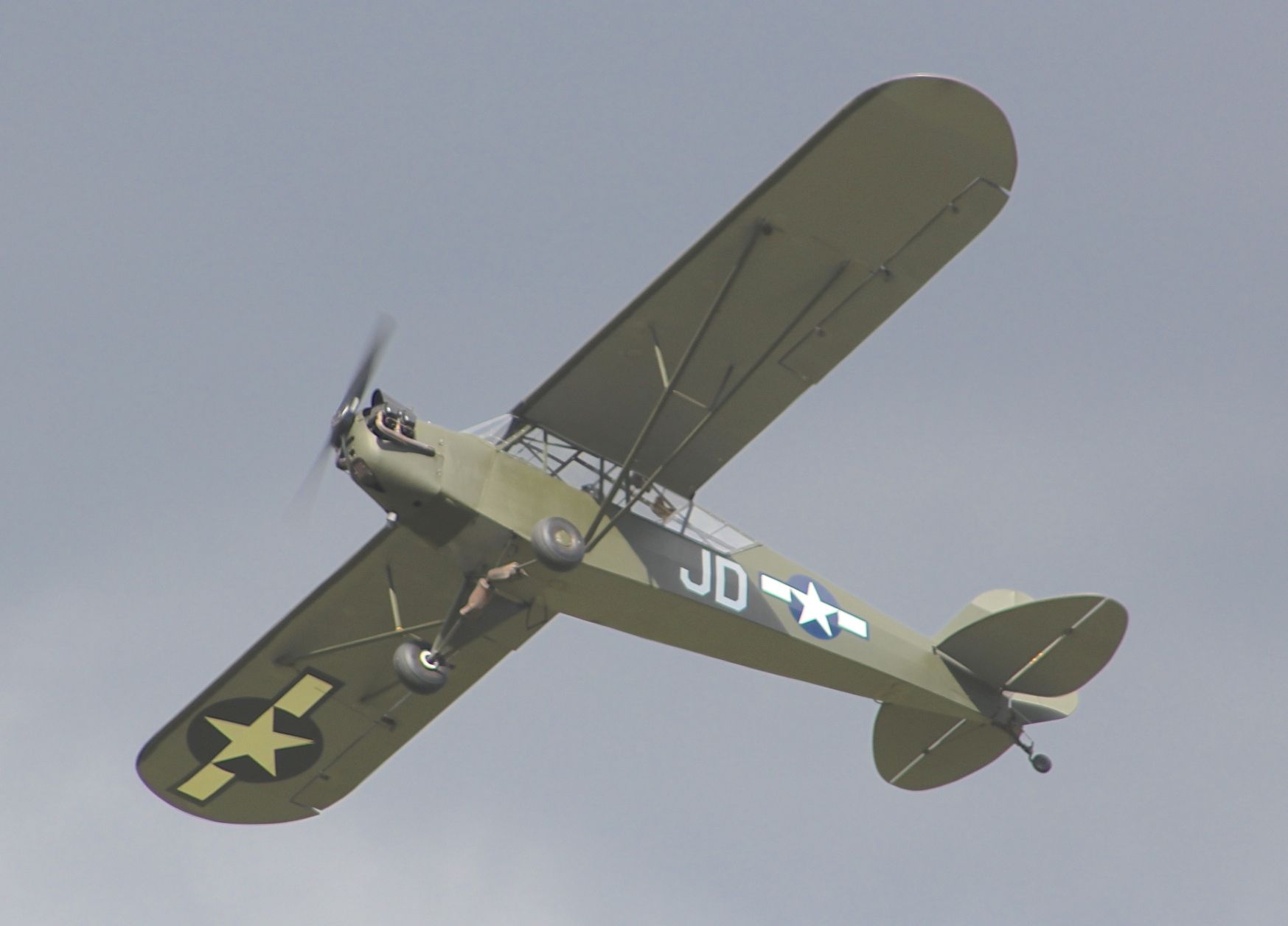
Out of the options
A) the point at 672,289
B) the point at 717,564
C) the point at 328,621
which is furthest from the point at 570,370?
the point at 328,621

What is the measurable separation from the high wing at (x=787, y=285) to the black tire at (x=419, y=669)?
1928mm

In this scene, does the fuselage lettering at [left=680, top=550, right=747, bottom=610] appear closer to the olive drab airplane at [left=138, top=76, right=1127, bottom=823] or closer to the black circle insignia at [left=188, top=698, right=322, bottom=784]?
the olive drab airplane at [left=138, top=76, right=1127, bottom=823]

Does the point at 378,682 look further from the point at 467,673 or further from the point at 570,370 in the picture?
the point at 570,370

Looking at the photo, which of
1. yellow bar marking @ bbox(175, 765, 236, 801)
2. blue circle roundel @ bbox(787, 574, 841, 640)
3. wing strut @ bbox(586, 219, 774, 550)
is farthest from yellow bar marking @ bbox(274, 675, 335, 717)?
blue circle roundel @ bbox(787, 574, 841, 640)

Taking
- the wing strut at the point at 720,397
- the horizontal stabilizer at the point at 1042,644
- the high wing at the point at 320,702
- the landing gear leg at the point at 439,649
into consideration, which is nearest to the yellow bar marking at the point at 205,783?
the high wing at the point at 320,702

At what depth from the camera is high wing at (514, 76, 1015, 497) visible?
1277 cm

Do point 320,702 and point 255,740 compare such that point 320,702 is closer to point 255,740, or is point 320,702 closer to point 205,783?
point 255,740

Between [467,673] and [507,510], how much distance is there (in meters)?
2.82

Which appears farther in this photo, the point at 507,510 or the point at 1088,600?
the point at 1088,600

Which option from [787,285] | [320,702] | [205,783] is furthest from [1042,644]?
[205,783]

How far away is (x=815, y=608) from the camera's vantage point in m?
15.3

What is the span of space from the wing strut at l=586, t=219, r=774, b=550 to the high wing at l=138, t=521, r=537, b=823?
142cm

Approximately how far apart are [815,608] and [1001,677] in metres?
2.17

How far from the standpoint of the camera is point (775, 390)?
47.0 feet
